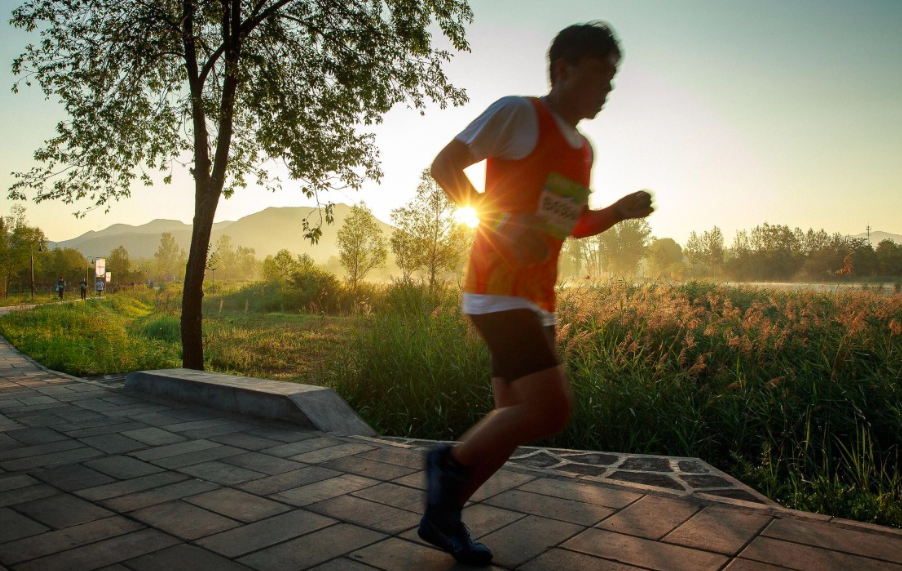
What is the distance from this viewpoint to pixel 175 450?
12.4 feet

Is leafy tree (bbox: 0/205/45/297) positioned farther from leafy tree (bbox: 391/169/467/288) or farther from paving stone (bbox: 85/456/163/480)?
paving stone (bbox: 85/456/163/480)

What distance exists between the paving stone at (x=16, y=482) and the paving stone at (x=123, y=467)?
0.30 meters

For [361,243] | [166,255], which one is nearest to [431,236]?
[361,243]

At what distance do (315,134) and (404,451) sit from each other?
6715mm

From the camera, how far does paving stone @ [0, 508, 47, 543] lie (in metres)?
2.39

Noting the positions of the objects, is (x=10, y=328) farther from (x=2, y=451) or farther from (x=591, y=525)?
(x=591, y=525)

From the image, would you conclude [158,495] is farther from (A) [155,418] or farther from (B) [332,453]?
(A) [155,418]

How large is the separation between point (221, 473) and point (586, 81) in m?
2.71

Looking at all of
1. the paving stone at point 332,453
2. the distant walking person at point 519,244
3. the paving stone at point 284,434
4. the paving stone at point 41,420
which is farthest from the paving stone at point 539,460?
the paving stone at point 41,420

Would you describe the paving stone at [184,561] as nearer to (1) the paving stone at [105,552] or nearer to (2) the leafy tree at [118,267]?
(1) the paving stone at [105,552]

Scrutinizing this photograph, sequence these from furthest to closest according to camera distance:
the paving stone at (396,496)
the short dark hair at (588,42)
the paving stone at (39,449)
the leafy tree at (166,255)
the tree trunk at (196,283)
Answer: the leafy tree at (166,255) < the tree trunk at (196,283) < the paving stone at (39,449) < the paving stone at (396,496) < the short dark hair at (588,42)

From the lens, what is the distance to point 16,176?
885cm

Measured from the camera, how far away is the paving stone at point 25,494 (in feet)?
9.27

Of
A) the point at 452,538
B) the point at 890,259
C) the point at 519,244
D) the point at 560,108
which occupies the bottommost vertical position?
the point at 452,538
